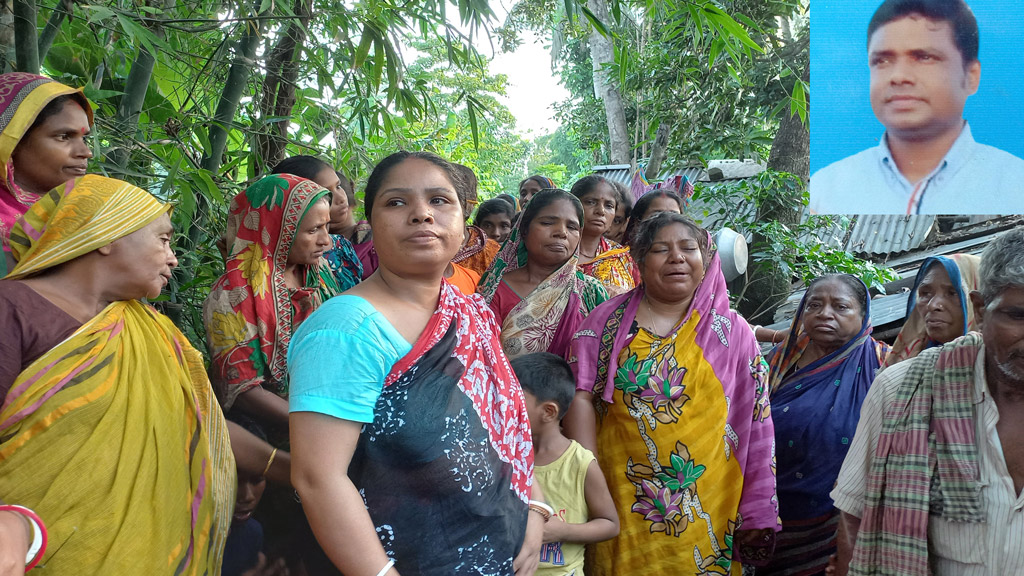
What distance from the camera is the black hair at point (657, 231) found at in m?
2.92

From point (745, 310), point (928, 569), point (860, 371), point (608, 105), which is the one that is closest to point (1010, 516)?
point (928, 569)

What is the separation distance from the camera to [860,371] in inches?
125

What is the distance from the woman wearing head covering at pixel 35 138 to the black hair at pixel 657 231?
2.01 meters

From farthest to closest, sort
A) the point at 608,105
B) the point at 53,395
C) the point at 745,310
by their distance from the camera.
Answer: the point at 608,105 < the point at 745,310 < the point at 53,395

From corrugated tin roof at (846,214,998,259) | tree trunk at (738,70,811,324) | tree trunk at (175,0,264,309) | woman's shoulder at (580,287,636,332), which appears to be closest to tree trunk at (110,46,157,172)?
tree trunk at (175,0,264,309)

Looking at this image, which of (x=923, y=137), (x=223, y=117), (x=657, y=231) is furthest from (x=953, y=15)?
(x=223, y=117)

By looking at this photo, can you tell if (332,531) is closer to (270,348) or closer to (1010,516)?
(270,348)

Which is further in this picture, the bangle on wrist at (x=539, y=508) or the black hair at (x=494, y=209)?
the black hair at (x=494, y=209)

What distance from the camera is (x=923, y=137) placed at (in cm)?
343

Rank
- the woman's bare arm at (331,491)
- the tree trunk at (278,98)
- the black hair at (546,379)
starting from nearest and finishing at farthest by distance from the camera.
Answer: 1. the woman's bare arm at (331,491)
2. the black hair at (546,379)
3. the tree trunk at (278,98)

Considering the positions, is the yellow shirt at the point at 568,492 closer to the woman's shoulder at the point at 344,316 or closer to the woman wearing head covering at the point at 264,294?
the woman wearing head covering at the point at 264,294

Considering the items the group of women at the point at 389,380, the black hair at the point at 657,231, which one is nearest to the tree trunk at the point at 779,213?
the group of women at the point at 389,380

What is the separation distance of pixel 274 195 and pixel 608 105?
24.2ft

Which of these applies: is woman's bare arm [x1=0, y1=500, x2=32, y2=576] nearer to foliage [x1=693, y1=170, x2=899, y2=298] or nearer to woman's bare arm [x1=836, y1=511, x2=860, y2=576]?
woman's bare arm [x1=836, y1=511, x2=860, y2=576]
